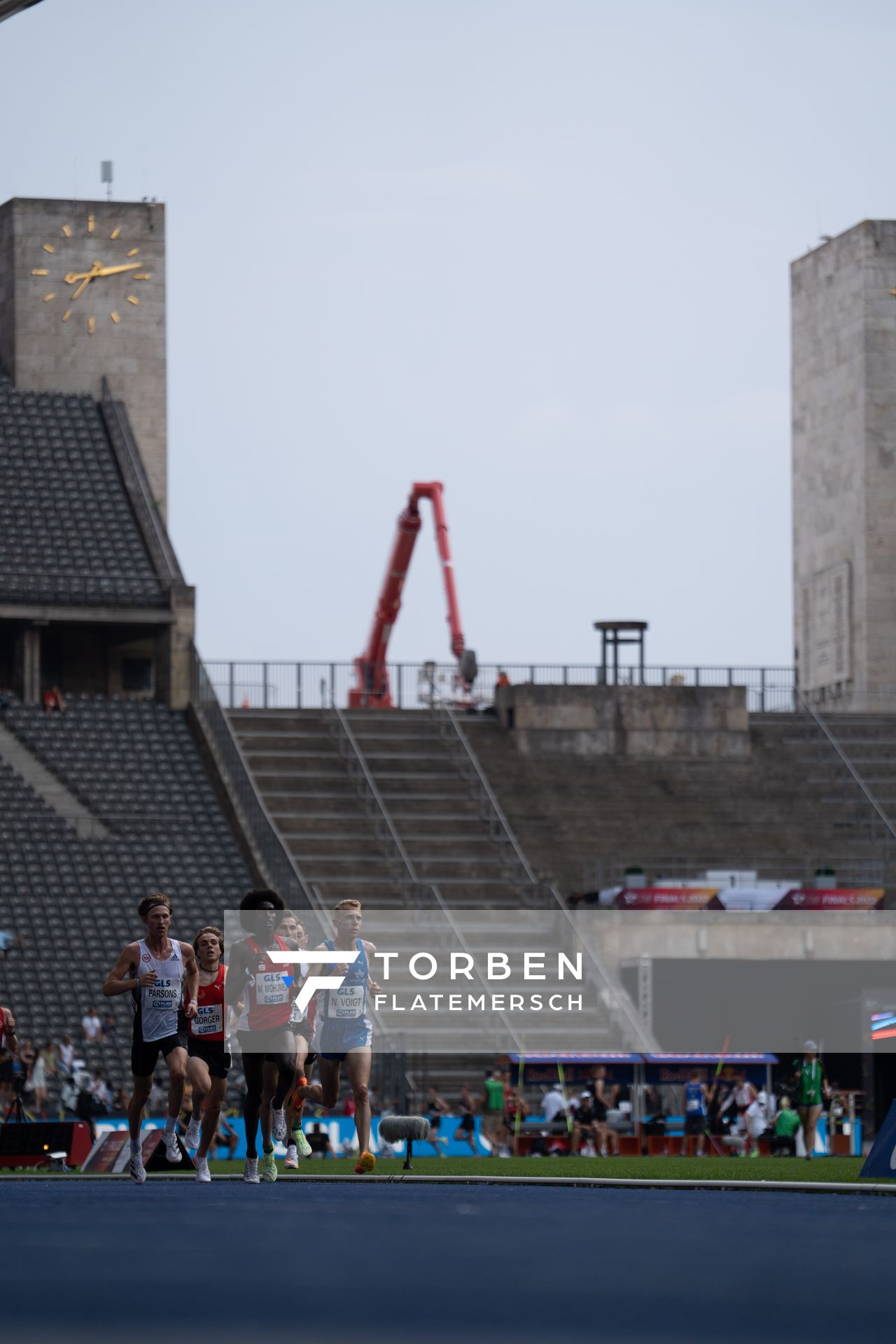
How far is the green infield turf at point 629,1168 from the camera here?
18812mm

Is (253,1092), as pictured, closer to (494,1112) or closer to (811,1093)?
(811,1093)

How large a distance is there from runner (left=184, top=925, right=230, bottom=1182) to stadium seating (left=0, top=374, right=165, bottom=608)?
35533 millimetres

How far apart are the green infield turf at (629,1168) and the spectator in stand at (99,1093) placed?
741 centimetres

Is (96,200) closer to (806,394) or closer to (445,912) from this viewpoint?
(806,394)

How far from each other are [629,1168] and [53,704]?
28944 millimetres

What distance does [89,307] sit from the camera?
59.3 m

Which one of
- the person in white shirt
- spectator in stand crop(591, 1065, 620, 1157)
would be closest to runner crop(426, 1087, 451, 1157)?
the person in white shirt

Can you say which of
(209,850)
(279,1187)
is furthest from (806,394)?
(279,1187)

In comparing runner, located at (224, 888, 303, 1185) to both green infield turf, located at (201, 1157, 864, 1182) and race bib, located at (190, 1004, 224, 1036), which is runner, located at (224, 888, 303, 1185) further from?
green infield turf, located at (201, 1157, 864, 1182)

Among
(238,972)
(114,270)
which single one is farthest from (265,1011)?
(114,270)

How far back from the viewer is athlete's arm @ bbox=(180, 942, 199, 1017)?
51.2ft

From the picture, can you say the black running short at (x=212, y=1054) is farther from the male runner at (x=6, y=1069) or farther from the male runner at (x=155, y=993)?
the male runner at (x=6, y=1069)

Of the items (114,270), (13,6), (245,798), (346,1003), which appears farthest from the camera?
(114,270)

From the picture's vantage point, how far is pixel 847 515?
6128 centimetres
